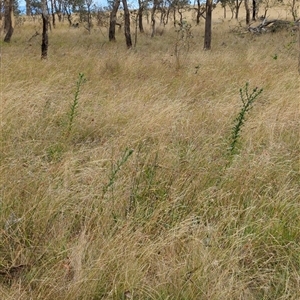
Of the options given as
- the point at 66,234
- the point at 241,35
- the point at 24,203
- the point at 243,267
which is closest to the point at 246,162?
the point at 243,267

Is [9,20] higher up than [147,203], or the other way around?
Result: [9,20]

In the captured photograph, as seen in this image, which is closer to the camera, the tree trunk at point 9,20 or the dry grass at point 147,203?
the dry grass at point 147,203

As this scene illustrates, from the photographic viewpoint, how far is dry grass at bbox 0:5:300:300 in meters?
1.60

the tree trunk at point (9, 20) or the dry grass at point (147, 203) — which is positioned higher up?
the tree trunk at point (9, 20)

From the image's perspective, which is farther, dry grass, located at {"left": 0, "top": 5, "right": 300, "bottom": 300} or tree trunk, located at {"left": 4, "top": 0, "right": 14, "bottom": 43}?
tree trunk, located at {"left": 4, "top": 0, "right": 14, "bottom": 43}

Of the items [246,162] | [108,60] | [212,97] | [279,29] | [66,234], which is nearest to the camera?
[66,234]

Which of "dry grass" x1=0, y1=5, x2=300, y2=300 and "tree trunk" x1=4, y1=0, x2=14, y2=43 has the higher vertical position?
"tree trunk" x1=4, y1=0, x2=14, y2=43

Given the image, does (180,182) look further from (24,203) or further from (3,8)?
(3,8)

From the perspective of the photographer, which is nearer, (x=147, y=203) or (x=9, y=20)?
(x=147, y=203)

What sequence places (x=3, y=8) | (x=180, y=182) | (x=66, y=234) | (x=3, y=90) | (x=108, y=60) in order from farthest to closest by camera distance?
(x=3, y=8)
(x=108, y=60)
(x=3, y=90)
(x=180, y=182)
(x=66, y=234)

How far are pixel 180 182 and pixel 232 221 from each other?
1.63 feet

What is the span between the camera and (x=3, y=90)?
4.26m

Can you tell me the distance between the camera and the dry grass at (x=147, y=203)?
62.9 inches

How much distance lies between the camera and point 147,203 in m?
2.16
